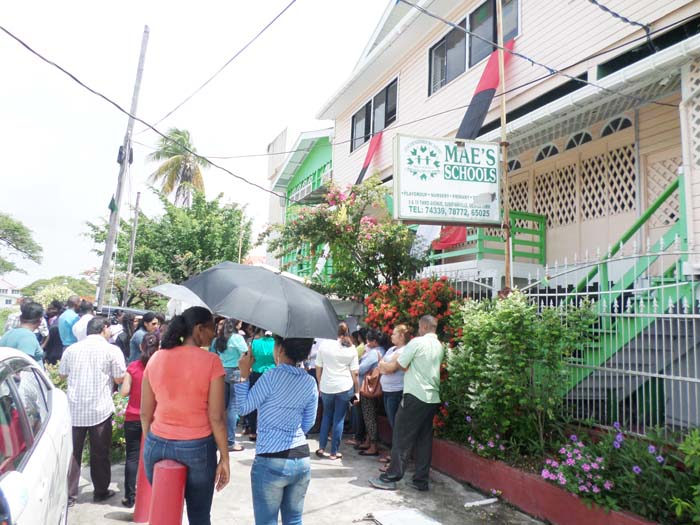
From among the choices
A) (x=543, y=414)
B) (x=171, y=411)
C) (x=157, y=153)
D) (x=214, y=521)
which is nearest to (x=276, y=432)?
(x=171, y=411)

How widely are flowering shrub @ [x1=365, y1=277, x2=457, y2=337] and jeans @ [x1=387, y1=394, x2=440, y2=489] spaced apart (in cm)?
174

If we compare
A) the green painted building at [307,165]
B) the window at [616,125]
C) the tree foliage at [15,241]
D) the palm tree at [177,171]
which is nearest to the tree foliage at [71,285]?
the tree foliage at [15,241]

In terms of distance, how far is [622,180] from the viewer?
333 inches

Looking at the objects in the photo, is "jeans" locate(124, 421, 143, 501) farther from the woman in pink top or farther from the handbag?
the handbag

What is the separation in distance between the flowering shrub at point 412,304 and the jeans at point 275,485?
4209 mm

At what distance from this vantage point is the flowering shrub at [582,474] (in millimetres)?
4238

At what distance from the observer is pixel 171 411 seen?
3264 mm

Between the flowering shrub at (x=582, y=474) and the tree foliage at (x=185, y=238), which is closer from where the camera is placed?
the flowering shrub at (x=582, y=474)

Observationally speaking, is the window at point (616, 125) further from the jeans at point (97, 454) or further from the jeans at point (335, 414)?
the jeans at point (97, 454)

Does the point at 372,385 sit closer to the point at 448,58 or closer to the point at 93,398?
the point at 93,398

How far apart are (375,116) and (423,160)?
321 inches

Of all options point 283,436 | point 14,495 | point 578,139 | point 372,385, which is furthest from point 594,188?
point 14,495

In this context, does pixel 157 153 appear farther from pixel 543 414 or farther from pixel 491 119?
pixel 543 414

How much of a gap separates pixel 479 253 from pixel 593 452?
15.9 ft
